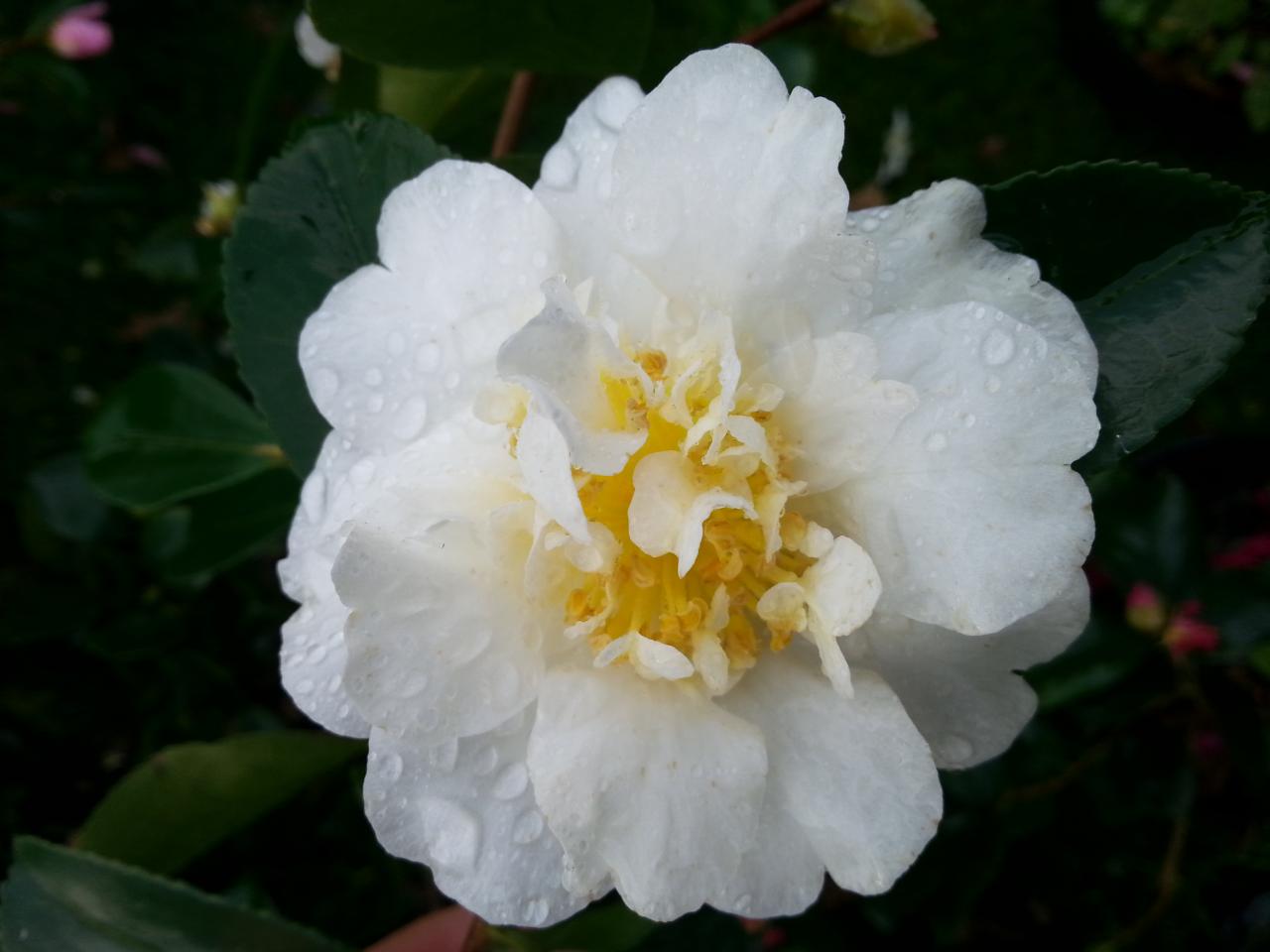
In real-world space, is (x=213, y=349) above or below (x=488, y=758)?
below

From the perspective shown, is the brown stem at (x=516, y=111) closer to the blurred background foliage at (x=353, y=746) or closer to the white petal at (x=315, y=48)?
the blurred background foliage at (x=353, y=746)

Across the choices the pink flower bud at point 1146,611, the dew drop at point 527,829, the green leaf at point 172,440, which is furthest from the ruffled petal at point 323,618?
the pink flower bud at point 1146,611

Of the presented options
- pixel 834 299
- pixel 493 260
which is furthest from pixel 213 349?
pixel 834 299

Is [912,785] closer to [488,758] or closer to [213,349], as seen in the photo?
[488,758]

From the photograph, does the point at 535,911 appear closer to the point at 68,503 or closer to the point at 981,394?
the point at 981,394

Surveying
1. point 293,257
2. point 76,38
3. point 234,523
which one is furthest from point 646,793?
point 76,38

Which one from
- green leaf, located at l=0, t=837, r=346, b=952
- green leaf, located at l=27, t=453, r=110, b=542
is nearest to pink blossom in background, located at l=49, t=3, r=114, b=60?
green leaf, located at l=27, t=453, r=110, b=542

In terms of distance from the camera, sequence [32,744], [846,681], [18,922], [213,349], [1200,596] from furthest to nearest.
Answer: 1. [213,349]
2. [32,744]
3. [1200,596]
4. [18,922]
5. [846,681]
